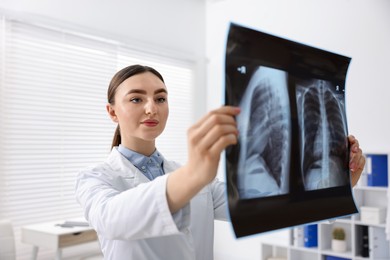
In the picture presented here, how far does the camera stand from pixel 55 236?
107 inches

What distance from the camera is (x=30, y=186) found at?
Answer: 10.3 feet

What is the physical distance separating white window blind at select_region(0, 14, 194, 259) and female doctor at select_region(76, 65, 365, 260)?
6.56ft

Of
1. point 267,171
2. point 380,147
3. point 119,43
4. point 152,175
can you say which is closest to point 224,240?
point 380,147

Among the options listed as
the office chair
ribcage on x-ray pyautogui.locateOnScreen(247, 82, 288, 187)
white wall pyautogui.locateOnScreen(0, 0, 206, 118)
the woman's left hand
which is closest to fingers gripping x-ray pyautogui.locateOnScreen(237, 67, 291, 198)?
ribcage on x-ray pyautogui.locateOnScreen(247, 82, 288, 187)

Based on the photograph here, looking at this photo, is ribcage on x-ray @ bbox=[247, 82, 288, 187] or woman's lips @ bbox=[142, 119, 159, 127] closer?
ribcage on x-ray @ bbox=[247, 82, 288, 187]

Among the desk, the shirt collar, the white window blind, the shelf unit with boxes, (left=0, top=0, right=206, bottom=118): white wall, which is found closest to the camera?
the shirt collar

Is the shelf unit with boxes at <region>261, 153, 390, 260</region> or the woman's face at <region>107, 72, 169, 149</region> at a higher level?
the woman's face at <region>107, 72, 169, 149</region>

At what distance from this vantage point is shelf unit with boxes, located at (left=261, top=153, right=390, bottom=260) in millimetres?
3186

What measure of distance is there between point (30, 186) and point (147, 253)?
2333 millimetres

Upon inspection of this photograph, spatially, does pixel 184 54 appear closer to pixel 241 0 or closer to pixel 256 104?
pixel 241 0

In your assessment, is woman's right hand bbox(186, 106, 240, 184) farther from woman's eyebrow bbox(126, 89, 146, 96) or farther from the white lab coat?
woman's eyebrow bbox(126, 89, 146, 96)

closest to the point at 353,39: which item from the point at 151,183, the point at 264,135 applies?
the point at 264,135

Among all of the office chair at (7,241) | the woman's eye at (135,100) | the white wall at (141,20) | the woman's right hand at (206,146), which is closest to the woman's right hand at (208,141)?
the woman's right hand at (206,146)

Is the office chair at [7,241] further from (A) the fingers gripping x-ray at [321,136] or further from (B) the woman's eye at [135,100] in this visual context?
(A) the fingers gripping x-ray at [321,136]
